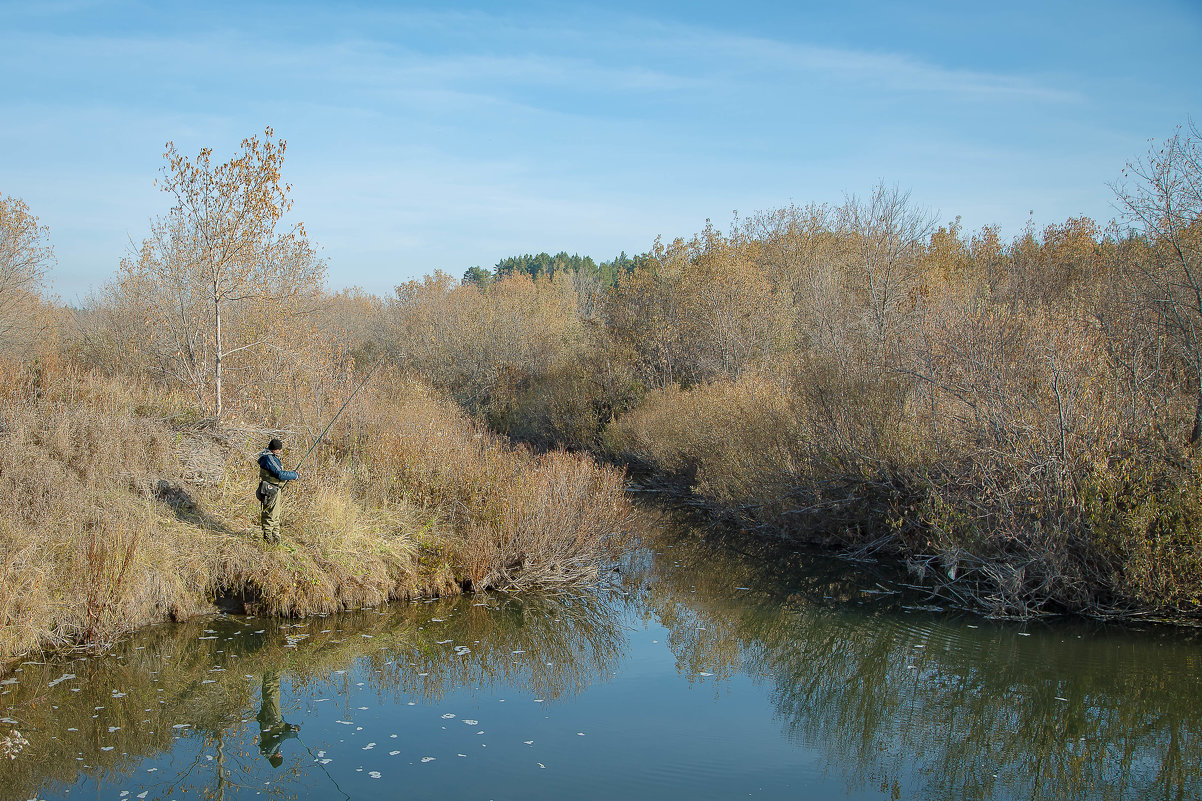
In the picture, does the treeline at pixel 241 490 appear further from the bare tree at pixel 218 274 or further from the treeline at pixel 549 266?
the treeline at pixel 549 266

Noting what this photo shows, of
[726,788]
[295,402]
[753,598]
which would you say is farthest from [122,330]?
[726,788]

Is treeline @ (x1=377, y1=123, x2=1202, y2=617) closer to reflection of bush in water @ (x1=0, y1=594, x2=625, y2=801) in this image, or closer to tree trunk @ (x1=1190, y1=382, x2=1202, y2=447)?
tree trunk @ (x1=1190, y1=382, x2=1202, y2=447)

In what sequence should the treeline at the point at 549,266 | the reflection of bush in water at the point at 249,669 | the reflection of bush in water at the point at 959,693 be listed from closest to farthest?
the reflection of bush in water at the point at 959,693, the reflection of bush in water at the point at 249,669, the treeline at the point at 549,266

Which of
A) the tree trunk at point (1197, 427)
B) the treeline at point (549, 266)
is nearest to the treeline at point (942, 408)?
the tree trunk at point (1197, 427)

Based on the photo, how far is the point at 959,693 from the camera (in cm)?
900

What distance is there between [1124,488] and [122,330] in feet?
76.5

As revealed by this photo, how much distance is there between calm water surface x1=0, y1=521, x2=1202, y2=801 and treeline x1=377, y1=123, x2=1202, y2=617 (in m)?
1.22

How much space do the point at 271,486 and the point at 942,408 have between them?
9.89 metres

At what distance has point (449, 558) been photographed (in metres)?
12.4

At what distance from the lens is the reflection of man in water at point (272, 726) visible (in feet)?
→ 24.9

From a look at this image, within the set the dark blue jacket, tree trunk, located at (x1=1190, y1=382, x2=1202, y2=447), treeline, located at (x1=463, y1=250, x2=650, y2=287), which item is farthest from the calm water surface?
treeline, located at (x1=463, y1=250, x2=650, y2=287)

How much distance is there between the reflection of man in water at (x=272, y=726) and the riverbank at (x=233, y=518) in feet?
6.74

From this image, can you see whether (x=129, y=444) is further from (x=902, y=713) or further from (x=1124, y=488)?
(x=1124, y=488)

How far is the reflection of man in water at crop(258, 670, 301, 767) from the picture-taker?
7.60m
